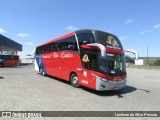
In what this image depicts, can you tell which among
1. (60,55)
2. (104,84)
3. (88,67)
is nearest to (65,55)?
(60,55)

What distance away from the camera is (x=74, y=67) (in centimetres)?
1262

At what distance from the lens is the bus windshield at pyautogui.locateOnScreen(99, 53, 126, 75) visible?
10188 mm

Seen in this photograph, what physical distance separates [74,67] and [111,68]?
9.57 feet

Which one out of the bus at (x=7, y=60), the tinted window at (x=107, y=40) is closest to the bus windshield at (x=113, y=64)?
the tinted window at (x=107, y=40)

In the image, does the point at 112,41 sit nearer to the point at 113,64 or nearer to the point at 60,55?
the point at 113,64

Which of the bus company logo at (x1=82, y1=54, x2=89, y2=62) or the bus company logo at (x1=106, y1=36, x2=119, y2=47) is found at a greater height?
the bus company logo at (x1=106, y1=36, x2=119, y2=47)

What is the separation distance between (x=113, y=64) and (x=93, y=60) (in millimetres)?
1054

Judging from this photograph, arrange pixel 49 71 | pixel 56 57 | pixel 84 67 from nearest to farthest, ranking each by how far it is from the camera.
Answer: pixel 84 67 → pixel 56 57 → pixel 49 71

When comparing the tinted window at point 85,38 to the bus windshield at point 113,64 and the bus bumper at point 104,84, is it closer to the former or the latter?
the bus windshield at point 113,64

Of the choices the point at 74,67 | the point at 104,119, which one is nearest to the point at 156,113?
the point at 104,119

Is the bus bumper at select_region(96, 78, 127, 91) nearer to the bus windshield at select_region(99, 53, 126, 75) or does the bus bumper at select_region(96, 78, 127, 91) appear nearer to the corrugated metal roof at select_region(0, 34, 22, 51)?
the bus windshield at select_region(99, 53, 126, 75)

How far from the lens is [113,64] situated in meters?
10.6

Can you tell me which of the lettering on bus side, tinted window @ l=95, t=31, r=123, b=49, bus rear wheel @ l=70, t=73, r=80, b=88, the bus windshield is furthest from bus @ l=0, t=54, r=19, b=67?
the bus windshield

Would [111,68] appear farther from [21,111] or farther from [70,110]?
[21,111]
